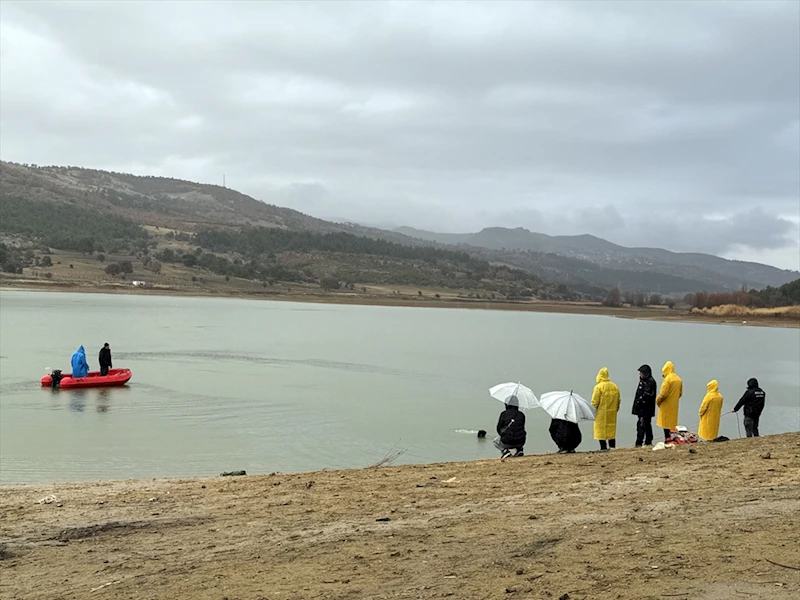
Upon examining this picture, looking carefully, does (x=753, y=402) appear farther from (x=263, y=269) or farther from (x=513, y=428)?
(x=263, y=269)

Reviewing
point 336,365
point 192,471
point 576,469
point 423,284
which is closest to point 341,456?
point 192,471

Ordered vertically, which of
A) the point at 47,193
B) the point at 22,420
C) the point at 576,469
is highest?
the point at 47,193

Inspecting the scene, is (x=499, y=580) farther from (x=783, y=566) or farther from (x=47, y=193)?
(x=47, y=193)

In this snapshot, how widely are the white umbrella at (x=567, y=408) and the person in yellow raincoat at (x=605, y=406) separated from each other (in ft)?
0.67

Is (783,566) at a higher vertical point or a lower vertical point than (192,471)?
higher

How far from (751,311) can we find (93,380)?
93.5m

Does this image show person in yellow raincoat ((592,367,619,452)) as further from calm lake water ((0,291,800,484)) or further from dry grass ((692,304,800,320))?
dry grass ((692,304,800,320))

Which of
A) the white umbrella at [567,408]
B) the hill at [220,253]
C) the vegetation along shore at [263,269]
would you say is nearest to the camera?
the white umbrella at [567,408]

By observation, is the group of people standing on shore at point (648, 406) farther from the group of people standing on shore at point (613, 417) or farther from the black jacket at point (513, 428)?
the black jacket at point (513, 428)

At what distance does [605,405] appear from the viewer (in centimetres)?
1192

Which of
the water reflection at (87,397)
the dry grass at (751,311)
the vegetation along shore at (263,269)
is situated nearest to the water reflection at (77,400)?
the water reflection at (87,397)

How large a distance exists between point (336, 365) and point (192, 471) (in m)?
20.3

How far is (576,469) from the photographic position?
31.7ft

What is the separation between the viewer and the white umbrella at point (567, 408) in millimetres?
11273
